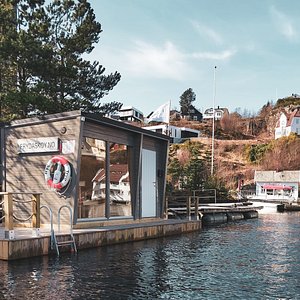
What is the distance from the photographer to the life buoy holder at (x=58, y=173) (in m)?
12.8

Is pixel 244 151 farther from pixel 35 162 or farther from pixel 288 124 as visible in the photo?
pixel 35 162

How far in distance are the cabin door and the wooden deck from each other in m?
0.69

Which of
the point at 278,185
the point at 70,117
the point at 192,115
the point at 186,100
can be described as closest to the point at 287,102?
the point at 192,115

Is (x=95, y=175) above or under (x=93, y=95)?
under

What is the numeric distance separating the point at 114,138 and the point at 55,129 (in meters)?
2.12

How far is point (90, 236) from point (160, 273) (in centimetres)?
341

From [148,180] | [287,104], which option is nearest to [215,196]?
→ [148,180]

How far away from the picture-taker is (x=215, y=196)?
29.4 m

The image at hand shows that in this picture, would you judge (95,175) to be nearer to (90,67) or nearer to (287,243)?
(287,243)

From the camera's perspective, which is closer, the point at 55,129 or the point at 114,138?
the point at 55,129

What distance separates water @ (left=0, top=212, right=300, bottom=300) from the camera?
7906mm

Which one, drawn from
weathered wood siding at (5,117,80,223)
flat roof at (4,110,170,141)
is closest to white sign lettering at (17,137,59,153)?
weathered wood siding at (5,117,80,223)

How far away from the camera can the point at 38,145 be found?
13.7 metres

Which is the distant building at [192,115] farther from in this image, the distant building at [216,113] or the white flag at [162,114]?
the white flag at [162,114]
